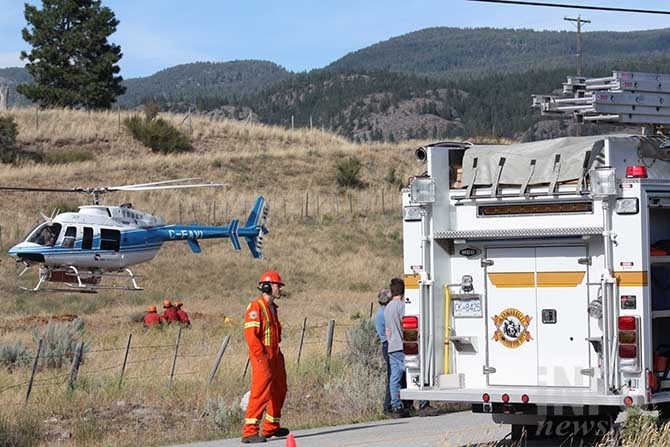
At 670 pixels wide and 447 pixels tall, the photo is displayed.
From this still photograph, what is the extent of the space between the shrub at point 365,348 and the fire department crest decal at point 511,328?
6.99m

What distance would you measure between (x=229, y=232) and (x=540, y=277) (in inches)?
1038

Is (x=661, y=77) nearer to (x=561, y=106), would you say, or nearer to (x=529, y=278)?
(x=561, y=106)

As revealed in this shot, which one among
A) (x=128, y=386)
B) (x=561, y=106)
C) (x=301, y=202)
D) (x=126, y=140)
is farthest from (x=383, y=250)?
(x=561, y=106)

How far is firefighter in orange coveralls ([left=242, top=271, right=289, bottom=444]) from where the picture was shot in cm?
1369

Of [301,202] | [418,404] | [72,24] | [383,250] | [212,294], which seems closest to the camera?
[418,404]

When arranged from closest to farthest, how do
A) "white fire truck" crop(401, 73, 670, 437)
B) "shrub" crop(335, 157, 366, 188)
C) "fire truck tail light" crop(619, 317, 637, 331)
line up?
"fire truck tail light" crop(619, 317, 637, 331) → "white fire truck" crop(401, 73, 670, 437) → "shrub" crop(335, 157, 366, 188)

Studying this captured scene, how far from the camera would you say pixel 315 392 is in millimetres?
18891

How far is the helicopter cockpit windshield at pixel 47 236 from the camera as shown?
3350 centimetres

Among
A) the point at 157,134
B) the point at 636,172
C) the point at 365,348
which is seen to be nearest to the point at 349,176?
the point at 157,134

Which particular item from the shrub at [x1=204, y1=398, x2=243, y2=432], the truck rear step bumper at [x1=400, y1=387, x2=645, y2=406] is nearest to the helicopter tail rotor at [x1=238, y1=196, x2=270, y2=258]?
the shrub at [x1=204, y1=398, x2=243, y2=432]

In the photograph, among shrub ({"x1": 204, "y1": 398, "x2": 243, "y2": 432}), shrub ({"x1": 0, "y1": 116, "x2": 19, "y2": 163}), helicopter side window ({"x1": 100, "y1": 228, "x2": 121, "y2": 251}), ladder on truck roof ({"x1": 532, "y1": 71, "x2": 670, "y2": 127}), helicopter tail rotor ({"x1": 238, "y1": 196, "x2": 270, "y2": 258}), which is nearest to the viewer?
ladder on truck roof ({"x1": 532, "y1": 71, "x2": 670, "y2": 127})

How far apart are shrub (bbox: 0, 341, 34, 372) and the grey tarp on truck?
12410 millimetres

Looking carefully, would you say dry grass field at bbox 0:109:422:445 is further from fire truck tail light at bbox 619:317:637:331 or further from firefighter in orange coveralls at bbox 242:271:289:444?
fire truck tail light at bbox 619:317:637:331

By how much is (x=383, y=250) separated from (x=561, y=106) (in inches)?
1635
